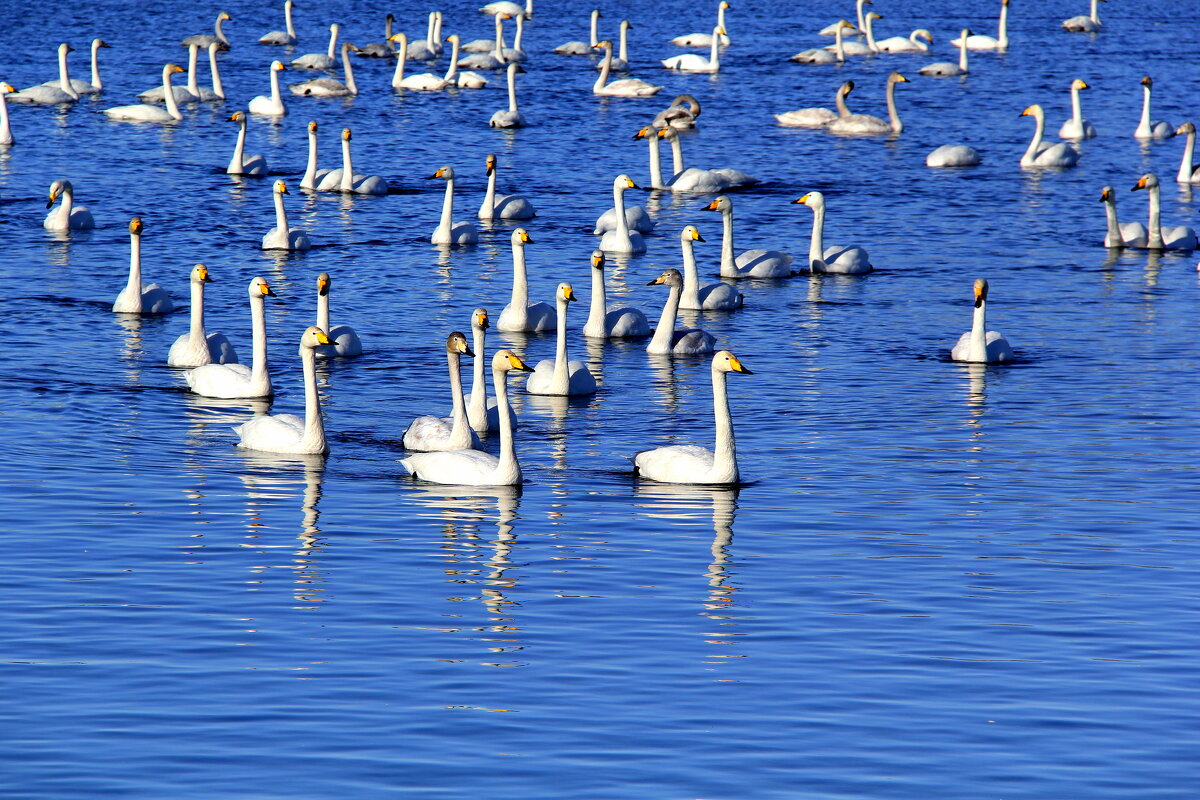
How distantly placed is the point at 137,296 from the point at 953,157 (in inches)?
751

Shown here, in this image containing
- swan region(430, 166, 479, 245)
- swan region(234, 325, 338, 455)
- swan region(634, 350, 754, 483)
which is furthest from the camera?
swan region(430, 166, 479, 245)

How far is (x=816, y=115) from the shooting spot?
4325cm

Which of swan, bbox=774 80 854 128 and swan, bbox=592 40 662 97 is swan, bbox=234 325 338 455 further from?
swan, bbox=592 40 662 97

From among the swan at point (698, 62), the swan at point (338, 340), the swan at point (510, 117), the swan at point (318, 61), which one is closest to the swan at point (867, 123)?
the swan at point (510, 117)

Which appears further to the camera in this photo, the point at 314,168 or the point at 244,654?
the point at 314,168

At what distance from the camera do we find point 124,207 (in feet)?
104

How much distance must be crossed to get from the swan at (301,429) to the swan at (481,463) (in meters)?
0.94

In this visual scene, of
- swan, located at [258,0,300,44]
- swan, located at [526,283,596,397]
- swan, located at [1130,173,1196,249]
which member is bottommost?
swan, located at [1130,173,1196,249]

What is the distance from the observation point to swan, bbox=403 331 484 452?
1695 cm

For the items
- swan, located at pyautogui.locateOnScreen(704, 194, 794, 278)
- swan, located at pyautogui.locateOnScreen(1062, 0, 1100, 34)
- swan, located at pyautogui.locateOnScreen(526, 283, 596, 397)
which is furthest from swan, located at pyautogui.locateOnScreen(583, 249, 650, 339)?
swan, located at pyautogui.locateOnScreen(1062, 0, 1100, 34)

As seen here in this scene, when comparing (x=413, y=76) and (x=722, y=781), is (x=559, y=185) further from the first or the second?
(x=722, y=781)

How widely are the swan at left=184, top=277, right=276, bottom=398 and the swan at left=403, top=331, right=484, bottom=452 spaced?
8.67 feet

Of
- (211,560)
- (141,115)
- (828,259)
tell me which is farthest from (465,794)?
(141,115)

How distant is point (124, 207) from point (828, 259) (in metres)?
11.9
